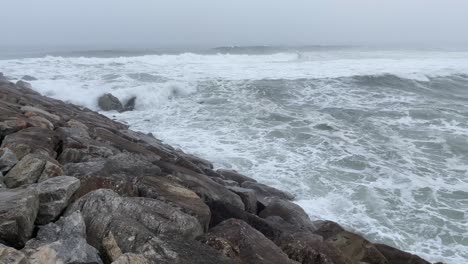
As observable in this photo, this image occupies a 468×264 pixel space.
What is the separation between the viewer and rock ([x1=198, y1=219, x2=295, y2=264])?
3285mm

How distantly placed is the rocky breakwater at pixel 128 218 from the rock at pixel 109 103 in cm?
929

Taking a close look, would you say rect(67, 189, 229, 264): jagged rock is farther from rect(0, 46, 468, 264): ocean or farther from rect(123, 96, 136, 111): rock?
rect(123, 96, 136, 111): rock

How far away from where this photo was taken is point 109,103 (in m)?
15.1

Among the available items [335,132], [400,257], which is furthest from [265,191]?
[335,132]

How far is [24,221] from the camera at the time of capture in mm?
3008

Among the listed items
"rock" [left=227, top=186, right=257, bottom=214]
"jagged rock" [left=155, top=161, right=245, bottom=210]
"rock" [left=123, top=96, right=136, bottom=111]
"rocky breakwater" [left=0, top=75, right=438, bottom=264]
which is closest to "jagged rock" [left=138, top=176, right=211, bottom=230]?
"rocky breakwater" [left=0, top=75, right=438, bottom=264]

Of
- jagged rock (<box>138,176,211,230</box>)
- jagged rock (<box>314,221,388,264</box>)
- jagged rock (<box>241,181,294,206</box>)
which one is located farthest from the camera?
jagged rock (<box>241,181,294,206</box>)

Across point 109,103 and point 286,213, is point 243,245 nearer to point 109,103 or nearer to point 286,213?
point 286,213

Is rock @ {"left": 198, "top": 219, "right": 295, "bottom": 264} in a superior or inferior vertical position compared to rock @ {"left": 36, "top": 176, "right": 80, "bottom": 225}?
inferior

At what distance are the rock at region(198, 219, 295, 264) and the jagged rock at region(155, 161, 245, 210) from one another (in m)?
1.03

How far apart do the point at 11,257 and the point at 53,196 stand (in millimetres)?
1114

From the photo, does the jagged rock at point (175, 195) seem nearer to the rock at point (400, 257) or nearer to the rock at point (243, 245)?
the rock at point (243, 245)

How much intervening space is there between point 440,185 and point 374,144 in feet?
8.74

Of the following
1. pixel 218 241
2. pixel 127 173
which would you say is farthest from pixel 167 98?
pixel 218 241
